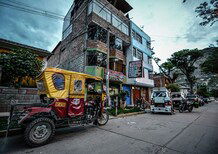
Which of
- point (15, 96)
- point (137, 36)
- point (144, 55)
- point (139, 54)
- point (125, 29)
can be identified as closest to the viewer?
point (15, 96)

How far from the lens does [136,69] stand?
15703mm

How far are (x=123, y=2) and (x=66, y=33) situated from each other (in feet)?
35.8

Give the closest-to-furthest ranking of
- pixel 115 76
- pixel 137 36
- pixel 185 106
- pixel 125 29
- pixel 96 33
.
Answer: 1. pixel 185 106
2. pixel 96 33
3. pixel 115 76
4. pixel 125 29
5. pixel 137 36

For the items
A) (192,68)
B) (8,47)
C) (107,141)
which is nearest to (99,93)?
(107,141)

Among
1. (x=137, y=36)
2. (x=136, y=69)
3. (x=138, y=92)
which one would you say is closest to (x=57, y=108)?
(x=136, y=69)

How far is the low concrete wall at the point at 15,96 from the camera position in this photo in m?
8.46

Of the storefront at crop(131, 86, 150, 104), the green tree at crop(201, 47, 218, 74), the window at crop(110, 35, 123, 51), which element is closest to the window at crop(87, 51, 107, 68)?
the window at crop(110, 35, 123, 51)

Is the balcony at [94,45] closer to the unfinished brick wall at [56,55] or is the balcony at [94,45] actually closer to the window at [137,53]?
the window at [137,53]

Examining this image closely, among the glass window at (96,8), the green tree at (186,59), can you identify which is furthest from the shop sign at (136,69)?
the green tree at (186,59)

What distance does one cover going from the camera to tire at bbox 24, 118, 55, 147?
346cm

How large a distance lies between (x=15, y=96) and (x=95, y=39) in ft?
32.2

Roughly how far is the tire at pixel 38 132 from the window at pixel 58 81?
129 cm

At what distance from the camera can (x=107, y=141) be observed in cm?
404

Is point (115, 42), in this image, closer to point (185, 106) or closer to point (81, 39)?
point (81, 39)
